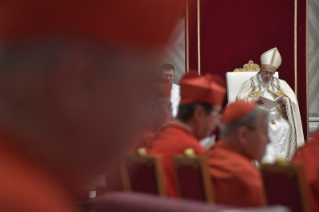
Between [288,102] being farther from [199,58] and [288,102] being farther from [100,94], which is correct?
[100,94]

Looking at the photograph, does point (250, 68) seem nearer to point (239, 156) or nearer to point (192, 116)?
point (192, 116)

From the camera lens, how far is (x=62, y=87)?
0.80 ft

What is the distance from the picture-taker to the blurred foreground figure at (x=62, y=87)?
0.76ft

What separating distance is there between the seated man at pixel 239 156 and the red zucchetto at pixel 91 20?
145cm

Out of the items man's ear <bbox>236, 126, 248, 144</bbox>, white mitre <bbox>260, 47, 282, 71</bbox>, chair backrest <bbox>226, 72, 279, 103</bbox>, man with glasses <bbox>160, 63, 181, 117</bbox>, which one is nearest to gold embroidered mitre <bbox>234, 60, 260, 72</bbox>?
chair backrest <bbox>226, 72, 279, 103</bbox>

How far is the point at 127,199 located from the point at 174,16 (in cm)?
99

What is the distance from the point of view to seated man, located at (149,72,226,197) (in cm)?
227

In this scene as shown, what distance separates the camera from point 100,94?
10.1 inches

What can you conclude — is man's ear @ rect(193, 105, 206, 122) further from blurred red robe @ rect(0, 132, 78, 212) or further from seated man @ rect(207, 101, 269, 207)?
blurred red robe @ rect(0, 132, 78, 212)

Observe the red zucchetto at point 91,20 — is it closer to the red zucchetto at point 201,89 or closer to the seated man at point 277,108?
the red zucchetto at point 201,89

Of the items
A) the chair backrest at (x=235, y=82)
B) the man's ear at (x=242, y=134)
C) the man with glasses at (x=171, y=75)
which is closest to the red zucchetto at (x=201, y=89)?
the man with glasses at (x=171, y=75)

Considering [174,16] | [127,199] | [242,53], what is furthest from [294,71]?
[174,16]

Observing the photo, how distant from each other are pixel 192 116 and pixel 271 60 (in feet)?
15.0

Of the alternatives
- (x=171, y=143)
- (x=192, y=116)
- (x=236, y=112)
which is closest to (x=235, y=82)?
(x=192, y=116)
